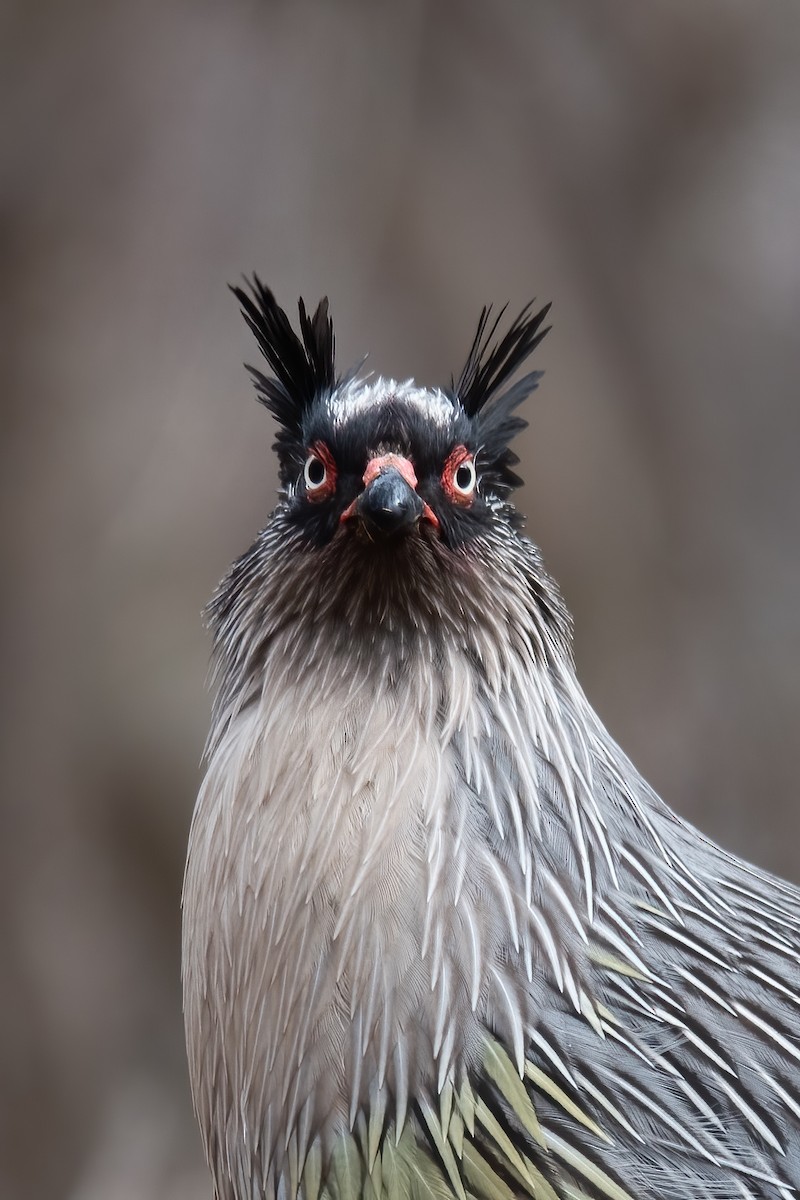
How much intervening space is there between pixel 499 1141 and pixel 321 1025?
0.29 meters

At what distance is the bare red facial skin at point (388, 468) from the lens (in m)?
1.63

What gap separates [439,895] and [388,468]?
0.63 m

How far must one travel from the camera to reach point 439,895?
5.15 ft

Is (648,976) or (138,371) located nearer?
(648,976)

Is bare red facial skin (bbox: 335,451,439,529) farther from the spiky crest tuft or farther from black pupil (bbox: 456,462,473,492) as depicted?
the spiky crest tuft

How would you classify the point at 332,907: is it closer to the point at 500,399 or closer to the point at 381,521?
the point at 381,521

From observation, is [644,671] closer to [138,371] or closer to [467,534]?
[138,371]

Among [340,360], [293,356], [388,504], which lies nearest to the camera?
[388,504]

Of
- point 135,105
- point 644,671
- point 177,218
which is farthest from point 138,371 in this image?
point 644,671

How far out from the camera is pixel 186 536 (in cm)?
398

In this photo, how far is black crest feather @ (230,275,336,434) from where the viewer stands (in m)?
1.90

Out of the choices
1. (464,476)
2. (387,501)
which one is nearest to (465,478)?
(464,476)

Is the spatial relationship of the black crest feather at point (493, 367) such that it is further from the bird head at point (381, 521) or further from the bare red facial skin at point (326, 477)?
the bare red facial skin at point (326, 477)

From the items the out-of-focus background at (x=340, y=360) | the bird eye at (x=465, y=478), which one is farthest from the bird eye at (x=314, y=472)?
the out-of-focus background at (x=340, y=360)
